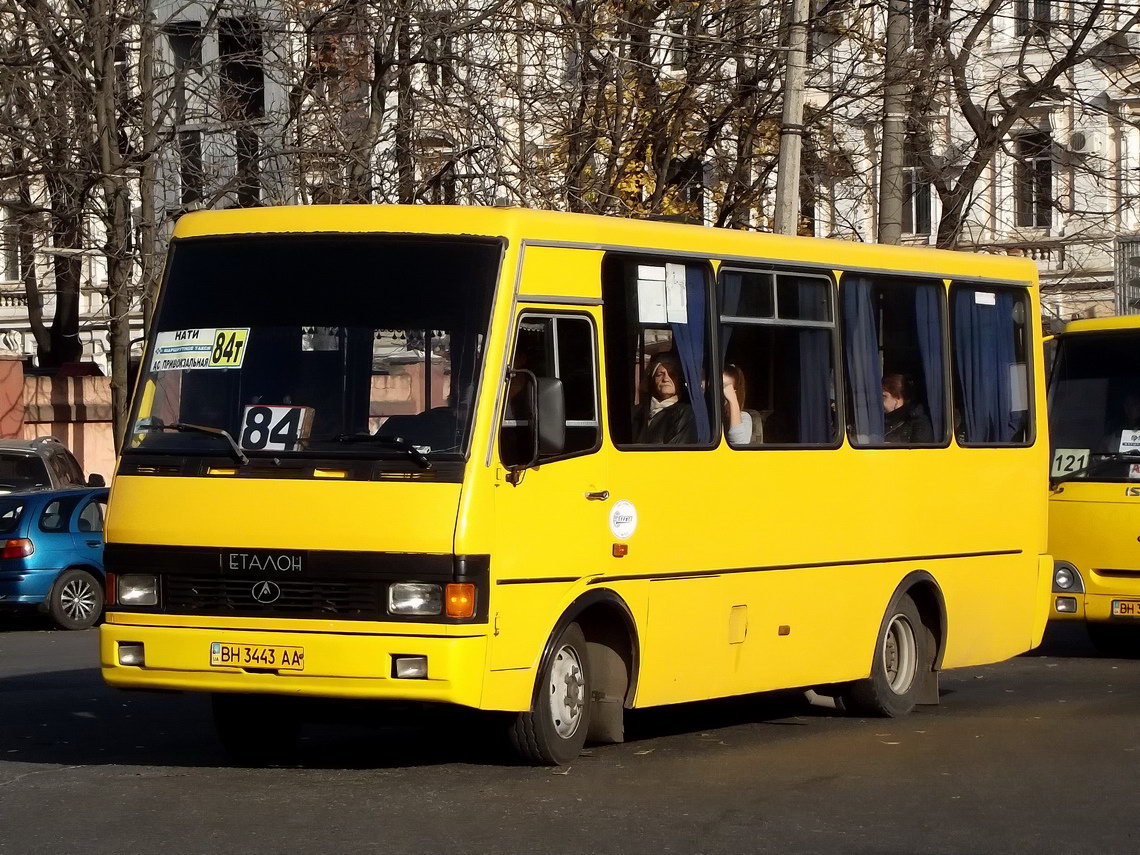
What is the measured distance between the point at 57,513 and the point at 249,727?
1194 centimetres

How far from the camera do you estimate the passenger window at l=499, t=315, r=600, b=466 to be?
32.1 ft

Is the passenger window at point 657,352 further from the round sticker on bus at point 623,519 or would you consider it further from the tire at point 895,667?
the tire at point 895,667

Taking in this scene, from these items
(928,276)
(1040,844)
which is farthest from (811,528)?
(1040,844)

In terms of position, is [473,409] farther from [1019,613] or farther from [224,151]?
[224,151]

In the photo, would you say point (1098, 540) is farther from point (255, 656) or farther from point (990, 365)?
point (255, 656)

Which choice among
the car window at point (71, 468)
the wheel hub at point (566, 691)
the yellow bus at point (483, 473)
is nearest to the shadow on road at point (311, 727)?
the wheel hub at point (566, 691)

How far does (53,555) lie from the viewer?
71.4 feet

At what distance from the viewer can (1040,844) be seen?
8188 mm

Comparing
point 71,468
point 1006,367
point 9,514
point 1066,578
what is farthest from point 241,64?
point 1006,367

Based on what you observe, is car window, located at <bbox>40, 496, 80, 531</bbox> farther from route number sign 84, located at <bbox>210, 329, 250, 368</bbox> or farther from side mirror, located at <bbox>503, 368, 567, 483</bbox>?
side mirror, located at <bbox>503, 368, 567, 483</bbox>

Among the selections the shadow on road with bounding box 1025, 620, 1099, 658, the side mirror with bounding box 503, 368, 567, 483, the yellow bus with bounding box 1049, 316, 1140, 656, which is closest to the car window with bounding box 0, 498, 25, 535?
the shadow on road with bounding box 1025, 620, 1099, 658

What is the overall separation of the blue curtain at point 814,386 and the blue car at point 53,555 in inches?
461

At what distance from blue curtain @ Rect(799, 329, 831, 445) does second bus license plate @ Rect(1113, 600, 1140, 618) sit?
15.7 ft

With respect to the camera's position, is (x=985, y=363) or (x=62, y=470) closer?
(x=985, y=363)
